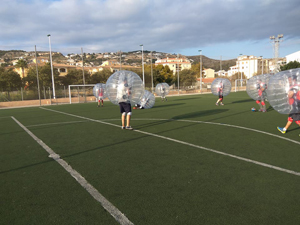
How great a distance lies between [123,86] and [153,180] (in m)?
4.70

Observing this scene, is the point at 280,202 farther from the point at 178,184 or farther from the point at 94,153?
the point at 94,153

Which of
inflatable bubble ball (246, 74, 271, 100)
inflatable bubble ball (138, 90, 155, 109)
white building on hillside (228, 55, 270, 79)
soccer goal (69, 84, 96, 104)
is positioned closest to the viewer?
inflatable bubble ball (246, 74, 271, 100)

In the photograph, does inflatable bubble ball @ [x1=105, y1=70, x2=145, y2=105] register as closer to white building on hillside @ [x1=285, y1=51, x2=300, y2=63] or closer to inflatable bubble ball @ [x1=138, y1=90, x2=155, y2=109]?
inflatable bubble ball @ [x1=138, y1=90, x2=155, y2=109]

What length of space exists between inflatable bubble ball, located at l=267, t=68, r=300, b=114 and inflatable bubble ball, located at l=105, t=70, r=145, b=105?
451 centimetres

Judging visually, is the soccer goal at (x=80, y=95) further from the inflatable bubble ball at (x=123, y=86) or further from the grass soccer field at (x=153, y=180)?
the grass soccer field at (x=153, y=180)

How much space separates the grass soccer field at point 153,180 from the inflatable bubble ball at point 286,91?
998mm

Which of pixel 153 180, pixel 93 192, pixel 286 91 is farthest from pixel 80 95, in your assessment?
pixel 93 192

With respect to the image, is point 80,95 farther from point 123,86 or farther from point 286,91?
point 286,91

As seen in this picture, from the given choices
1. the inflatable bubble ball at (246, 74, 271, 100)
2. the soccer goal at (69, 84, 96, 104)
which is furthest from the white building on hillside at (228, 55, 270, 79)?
the inflatable bubble ball at (246, 74, 271, 100)

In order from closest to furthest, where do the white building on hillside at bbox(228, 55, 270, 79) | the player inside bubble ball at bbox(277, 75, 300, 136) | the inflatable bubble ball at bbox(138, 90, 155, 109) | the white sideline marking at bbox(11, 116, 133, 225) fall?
the white sideline marking at bbox(11, 116, 133, 225) < the player inside bubble ball at bbox(277, 75, 300, 136) < the inflatable bubble ball at bbox(138, 90, 155, 109) < the white building on hillside at bbox(228, 55, 270, 79)

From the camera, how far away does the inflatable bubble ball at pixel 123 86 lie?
816 cm

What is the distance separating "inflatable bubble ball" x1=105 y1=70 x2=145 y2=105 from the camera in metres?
A: 8.16

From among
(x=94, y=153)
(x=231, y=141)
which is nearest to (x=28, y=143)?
(x=94, y=153)

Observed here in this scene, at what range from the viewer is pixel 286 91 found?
6.74 metres
